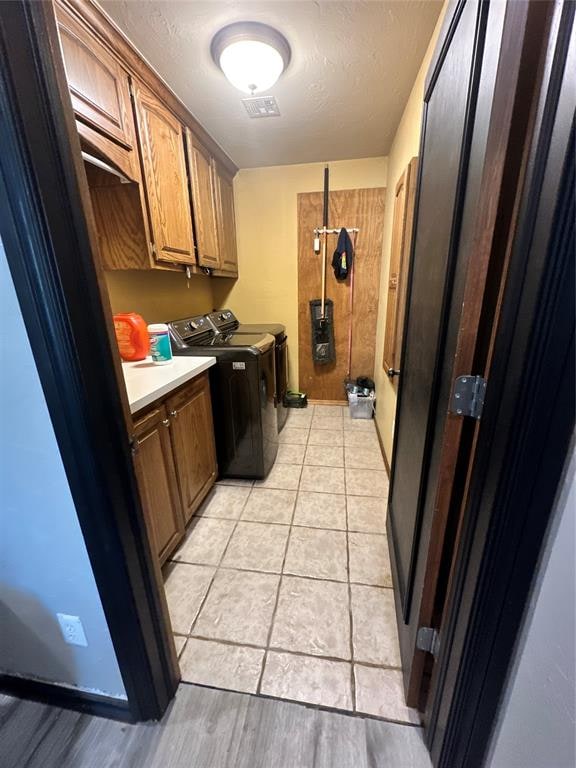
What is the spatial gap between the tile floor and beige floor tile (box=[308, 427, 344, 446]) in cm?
49

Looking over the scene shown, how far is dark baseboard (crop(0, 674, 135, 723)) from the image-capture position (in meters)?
0.99

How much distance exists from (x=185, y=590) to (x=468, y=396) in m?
1.51

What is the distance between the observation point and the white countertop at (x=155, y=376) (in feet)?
4.07

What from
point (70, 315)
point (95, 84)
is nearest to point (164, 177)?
point (95, 84)

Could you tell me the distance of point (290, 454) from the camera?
2617mm

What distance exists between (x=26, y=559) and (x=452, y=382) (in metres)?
1.22

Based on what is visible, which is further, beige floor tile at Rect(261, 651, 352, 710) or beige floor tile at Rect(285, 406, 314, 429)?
beige floor tile at Rect(285, 406, 314, 429)

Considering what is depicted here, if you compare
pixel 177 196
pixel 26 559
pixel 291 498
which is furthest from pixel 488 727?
pixel 177 196

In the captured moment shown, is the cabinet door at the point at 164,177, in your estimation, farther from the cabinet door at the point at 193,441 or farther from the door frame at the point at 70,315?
the door frame at the point at 70,315

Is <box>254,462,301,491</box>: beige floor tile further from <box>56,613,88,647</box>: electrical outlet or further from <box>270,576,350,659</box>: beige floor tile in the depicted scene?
<box>56,613,88,647</box>: electrical outlet

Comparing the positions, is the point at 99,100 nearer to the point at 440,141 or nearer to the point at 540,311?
the point at 440,141

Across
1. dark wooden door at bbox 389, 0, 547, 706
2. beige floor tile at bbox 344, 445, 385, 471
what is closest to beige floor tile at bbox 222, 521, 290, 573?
dark wooden door at bbox 389, 0, 547, 706

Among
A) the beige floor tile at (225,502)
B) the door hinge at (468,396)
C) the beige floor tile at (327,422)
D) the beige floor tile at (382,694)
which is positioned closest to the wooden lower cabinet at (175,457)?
the beige floor tile at (225,502)

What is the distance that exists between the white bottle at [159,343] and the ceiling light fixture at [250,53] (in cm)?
137
